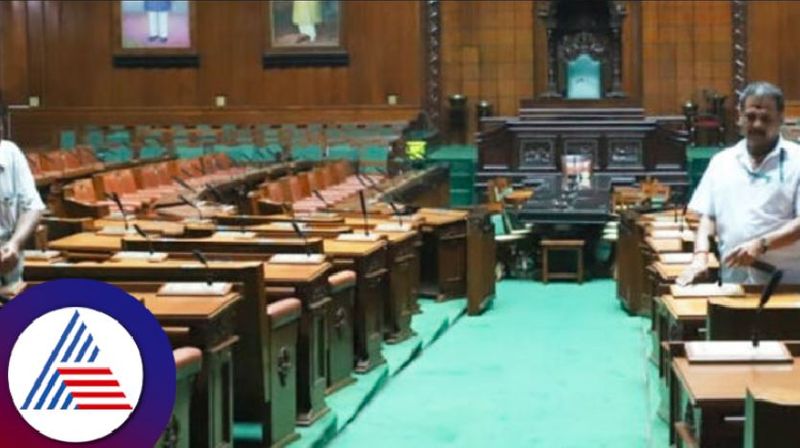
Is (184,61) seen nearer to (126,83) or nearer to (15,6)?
(126,83)

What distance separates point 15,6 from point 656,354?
18.9 metres

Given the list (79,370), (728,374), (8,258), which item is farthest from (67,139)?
(79,370)

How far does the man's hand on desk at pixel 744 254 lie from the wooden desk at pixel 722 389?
0.95m

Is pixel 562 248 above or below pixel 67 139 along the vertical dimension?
below

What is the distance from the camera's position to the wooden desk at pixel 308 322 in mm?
6715

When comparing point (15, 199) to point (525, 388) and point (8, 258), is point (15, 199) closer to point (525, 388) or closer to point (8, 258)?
point (8, 258)

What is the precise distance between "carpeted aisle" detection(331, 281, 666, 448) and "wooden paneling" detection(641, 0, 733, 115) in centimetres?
1209

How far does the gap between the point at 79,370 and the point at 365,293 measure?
17.9 ft

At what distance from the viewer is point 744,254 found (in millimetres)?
5289

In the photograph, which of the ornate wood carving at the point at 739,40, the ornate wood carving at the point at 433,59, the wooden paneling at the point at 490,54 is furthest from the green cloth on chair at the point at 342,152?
the ornate wood carving at the point at 739,40

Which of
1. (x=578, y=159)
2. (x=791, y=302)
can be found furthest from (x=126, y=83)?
(x=791, y=302)

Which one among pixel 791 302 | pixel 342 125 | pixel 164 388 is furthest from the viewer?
pixel 342 125

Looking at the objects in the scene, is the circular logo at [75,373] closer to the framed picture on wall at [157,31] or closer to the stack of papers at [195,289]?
the stack of papers at [195,289]

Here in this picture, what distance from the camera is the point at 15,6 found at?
2469 centimetres
